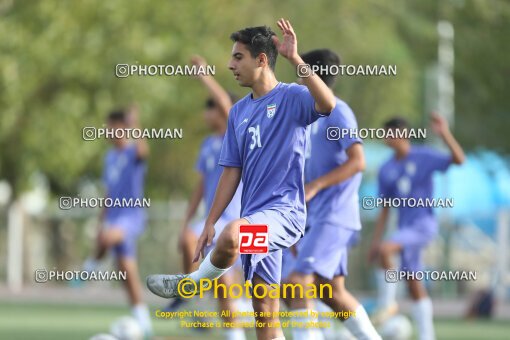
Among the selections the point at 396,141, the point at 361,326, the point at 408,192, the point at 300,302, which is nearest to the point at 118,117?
the point at 396,141

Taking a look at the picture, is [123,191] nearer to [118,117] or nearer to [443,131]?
[118,117]

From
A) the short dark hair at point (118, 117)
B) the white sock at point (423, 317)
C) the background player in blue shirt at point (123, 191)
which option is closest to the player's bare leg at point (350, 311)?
the white sock at point (423, 317)

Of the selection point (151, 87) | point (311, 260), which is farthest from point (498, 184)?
point (311, 260)

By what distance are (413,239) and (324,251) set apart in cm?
482

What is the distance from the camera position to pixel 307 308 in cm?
989

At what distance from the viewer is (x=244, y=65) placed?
27.5ft

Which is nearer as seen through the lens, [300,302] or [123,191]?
[300,302]

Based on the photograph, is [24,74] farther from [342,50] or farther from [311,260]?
[311,260]

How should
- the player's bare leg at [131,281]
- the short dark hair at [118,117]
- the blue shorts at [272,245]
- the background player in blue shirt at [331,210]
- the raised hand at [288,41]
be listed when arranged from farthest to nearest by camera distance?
the short dark hair at [118,117] → the player's bare leg at [131,281] → the background player in blue shirt at [331,210] → the blue shorts at [272,245] → the raised hand at [288,41]

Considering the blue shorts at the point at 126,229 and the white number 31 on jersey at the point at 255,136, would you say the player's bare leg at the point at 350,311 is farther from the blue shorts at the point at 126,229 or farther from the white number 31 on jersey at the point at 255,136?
the blue shorts at the point at 126,229

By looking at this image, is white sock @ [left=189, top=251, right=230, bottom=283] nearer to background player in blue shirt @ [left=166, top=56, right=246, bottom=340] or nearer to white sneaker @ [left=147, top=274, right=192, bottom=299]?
white sneaker @ [left=147, top=274, right=192, bottom=299]

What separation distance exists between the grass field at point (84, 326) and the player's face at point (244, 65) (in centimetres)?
688

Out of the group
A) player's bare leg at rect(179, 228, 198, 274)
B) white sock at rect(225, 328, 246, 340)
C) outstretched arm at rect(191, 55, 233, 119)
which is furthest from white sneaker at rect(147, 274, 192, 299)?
player's bare leg at rect(179, 228, 198, 274)

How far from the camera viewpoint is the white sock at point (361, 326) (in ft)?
31.2
